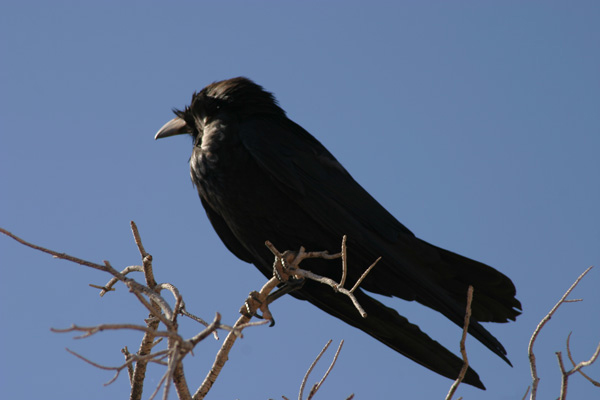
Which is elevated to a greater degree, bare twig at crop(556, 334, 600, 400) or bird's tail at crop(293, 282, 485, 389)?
bird's tail at crop(293, 282, 485, 389)

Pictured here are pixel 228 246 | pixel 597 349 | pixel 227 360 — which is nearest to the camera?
pixel 597 349

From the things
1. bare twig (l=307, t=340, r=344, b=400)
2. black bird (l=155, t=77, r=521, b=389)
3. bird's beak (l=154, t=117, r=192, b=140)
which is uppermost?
bird's beak (l=154, t=117, r=192, b=140)

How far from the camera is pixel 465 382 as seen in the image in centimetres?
398

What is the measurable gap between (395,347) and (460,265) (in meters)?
0.64

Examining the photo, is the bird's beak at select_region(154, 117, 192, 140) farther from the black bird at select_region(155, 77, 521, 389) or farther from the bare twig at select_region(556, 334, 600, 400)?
the bare twig at select_region(556, 334, 600, 400)

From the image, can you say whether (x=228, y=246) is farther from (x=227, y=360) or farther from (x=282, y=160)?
(x=227, y=360)

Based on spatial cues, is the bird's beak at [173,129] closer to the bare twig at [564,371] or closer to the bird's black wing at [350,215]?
the bird's black wing at [350,215]

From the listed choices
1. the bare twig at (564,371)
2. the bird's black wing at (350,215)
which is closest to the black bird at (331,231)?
the bird's black wing at (350,215)

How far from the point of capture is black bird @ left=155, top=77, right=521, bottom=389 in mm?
4020

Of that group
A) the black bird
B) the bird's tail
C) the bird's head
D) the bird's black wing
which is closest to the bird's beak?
the bird's head

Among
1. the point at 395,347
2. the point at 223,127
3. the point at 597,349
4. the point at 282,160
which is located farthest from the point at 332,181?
the point at 597,349

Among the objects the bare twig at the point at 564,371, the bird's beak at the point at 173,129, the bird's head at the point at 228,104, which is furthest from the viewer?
Answer: the bird's beak at the point at 173,129

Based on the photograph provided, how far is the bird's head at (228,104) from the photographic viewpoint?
4.52 meters

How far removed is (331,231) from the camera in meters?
4.08
